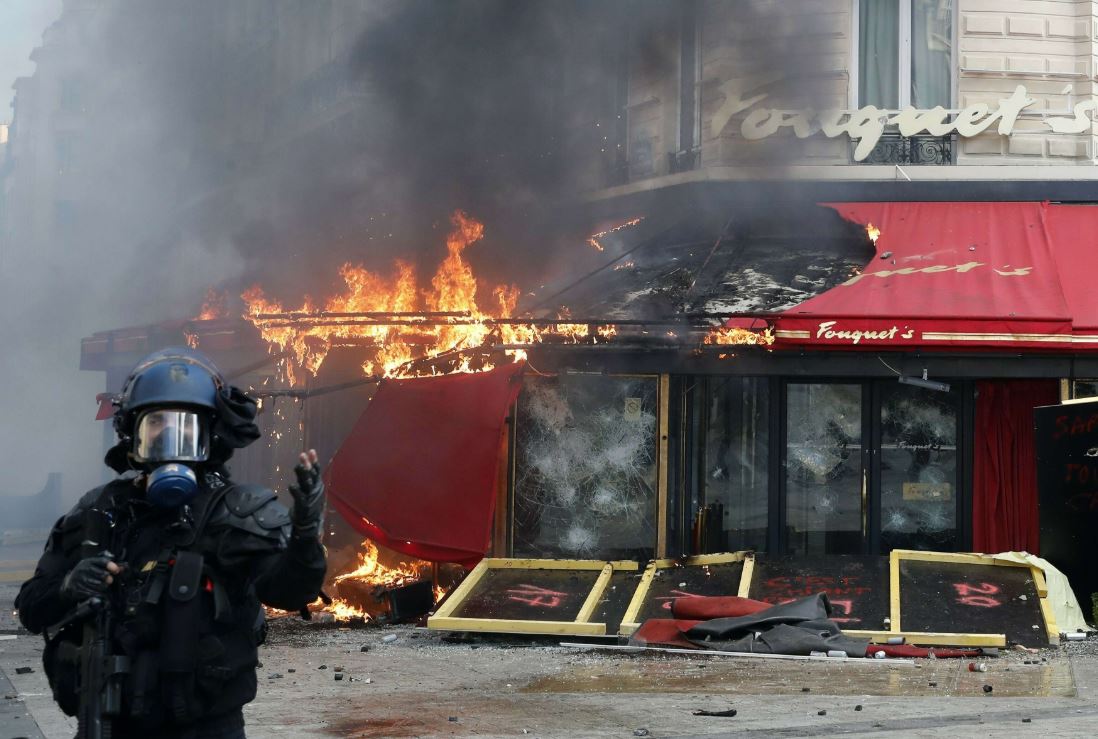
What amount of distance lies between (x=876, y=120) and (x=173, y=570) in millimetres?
10169

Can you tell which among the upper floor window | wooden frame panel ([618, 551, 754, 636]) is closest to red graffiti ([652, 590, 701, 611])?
wooden frame panel ([618, 551, 754, 636])

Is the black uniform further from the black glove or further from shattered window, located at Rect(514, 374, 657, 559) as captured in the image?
shattered window, located at Rect(514, 374, 657, 559)

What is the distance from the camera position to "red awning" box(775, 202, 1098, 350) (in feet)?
34.0

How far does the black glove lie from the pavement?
3.20m

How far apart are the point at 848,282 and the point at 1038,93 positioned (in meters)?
2.80

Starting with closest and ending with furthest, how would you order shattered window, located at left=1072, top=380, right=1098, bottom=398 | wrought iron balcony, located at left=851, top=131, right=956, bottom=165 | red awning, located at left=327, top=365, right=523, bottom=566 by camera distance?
red awning, located at left=327, top=365, right=523, bottom=566 → shattered window, located at left=1072, top=380, right=1098, bottom=398 → wrought iron balcony, located at left=851, top=131, right=956, bottom=165

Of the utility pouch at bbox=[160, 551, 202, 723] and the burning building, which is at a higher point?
the burning building

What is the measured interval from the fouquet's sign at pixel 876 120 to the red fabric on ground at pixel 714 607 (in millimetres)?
A: 4783

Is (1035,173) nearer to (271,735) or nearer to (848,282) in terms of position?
(848,282)

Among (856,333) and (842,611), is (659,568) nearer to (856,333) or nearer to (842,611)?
(842,611)

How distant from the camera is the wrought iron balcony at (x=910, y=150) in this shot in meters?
12.5

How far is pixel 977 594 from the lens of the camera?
9750mm

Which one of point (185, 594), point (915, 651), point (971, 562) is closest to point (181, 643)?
point (185, 594)

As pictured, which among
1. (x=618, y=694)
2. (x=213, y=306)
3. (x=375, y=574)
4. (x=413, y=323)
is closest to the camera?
(x=618, y=694)
